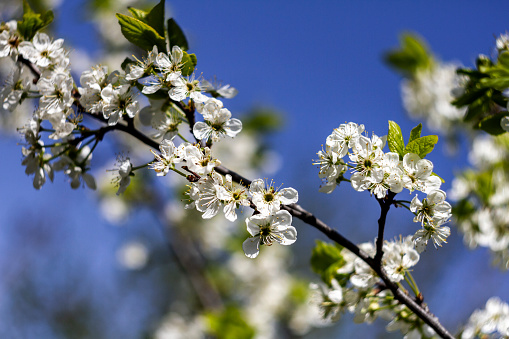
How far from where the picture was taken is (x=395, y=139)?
1.26 m

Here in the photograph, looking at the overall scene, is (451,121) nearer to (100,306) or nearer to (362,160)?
(362,160)

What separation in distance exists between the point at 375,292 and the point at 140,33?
A: 1192 mm

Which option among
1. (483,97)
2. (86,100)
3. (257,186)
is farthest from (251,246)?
(483,97)

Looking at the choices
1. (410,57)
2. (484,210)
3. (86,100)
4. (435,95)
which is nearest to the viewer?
(86,100)

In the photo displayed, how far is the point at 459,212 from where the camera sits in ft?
8.45

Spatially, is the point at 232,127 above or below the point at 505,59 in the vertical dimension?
above

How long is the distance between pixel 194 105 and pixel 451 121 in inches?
119

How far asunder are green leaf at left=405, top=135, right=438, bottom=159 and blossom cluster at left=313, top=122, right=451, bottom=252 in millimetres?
30

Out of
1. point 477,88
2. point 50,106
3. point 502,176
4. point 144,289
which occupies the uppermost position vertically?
point 144,289

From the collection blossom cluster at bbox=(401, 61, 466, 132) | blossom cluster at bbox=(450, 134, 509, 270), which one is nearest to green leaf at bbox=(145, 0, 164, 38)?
blossom cluster at bbox=(450, 134, 509, 270)

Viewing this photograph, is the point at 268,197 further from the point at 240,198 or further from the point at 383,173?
the point at 383,173

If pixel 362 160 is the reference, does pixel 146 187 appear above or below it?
above

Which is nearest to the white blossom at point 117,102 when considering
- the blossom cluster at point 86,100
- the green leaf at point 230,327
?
the blossom cluster at point 86,100

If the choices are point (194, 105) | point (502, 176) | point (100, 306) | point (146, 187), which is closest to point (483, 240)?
point (502, 176)
